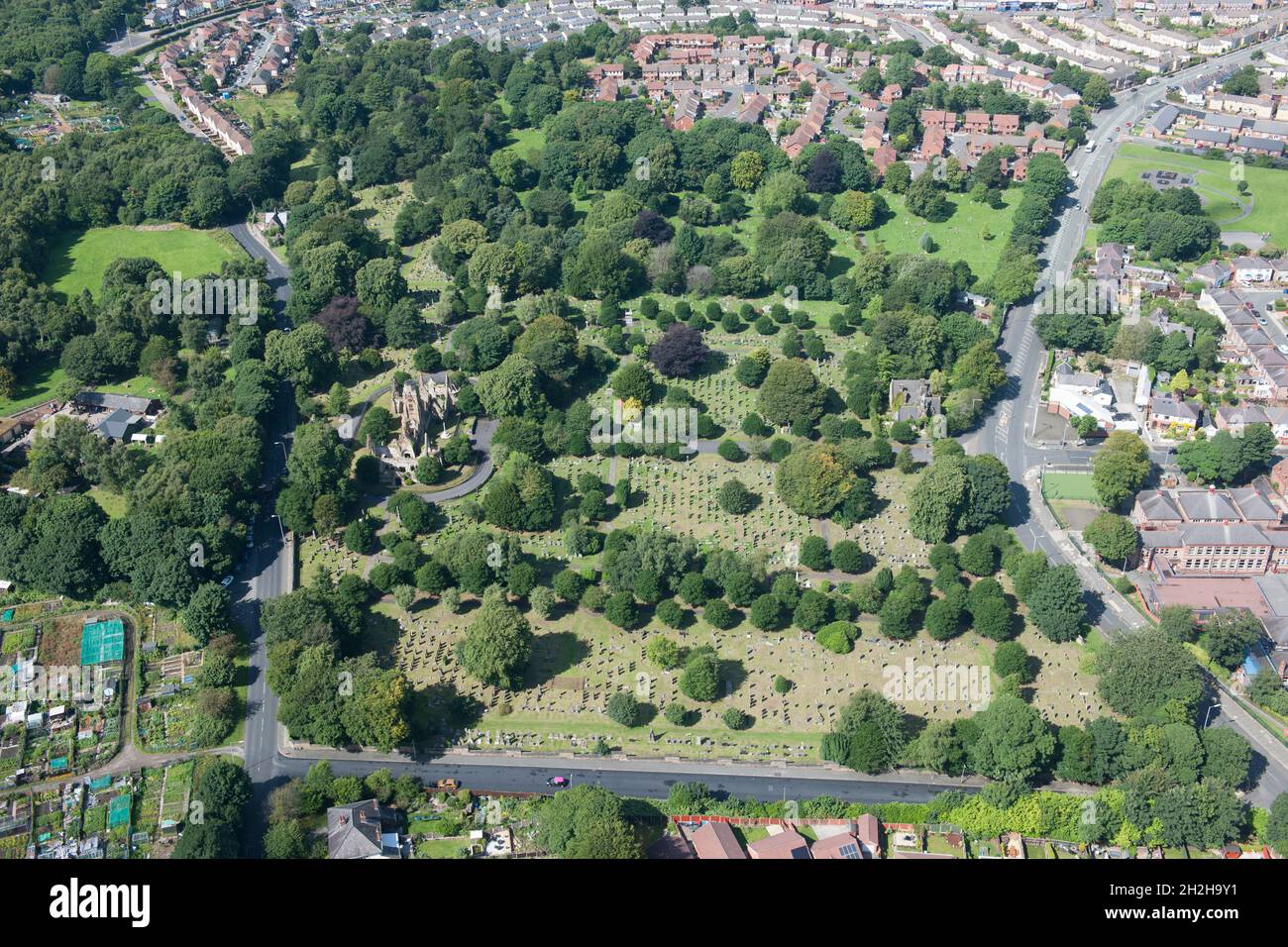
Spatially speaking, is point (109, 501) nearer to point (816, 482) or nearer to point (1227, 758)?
point (816, 482)

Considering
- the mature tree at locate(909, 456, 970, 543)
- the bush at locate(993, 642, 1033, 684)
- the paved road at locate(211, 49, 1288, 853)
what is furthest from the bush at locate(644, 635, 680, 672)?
the mature tree at locate(909, 456, 970, 543)

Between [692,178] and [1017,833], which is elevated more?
[692,178]

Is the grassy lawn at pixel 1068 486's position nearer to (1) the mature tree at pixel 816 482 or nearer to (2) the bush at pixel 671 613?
(1) the mature tree at pixel 816 482

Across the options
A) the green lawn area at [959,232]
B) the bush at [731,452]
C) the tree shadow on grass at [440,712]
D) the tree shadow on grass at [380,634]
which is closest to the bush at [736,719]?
the tree shadow on grass at [440,712]

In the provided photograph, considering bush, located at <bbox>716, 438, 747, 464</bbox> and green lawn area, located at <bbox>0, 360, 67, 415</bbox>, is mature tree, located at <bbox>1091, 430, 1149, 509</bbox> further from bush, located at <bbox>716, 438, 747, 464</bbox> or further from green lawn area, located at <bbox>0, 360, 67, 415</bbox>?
green lawn area, located at <bbox>0, 360, 67, 415</bbox>

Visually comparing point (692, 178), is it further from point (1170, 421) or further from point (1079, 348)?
point (1170, 421)

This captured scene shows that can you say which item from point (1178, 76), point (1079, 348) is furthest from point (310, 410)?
point (1178, 76)
